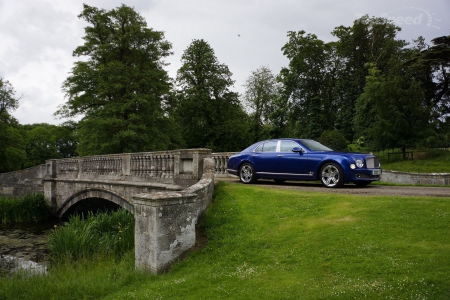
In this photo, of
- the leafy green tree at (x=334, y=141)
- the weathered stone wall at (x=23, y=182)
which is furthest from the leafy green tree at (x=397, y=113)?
the weathered stone wall at (x=23, y=182)

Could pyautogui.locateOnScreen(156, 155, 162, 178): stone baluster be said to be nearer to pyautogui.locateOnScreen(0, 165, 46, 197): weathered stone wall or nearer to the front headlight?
the front headlight

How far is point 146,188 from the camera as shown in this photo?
12.9 metres

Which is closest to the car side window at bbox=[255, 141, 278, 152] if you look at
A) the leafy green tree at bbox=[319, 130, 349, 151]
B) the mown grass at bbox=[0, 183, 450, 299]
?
the mown grass at bbox=[0, 183, 450, 299]

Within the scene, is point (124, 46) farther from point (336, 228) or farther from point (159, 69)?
point (336, 228)

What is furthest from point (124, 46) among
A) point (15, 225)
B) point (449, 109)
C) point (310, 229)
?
point (449, 109)

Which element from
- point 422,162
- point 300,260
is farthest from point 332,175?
point 422,162

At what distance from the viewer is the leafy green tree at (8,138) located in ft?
122

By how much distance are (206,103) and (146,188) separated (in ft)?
73.3

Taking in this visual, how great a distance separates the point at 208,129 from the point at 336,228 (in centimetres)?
2954

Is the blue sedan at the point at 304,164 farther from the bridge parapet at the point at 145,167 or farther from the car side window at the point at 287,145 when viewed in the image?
the bridge parapet at the point at 145,167

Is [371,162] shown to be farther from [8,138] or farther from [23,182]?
[8,138]

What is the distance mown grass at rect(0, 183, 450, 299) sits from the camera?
4.61m

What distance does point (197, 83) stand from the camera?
35906mm

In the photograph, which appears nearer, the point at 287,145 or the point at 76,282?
the point at 76,282
